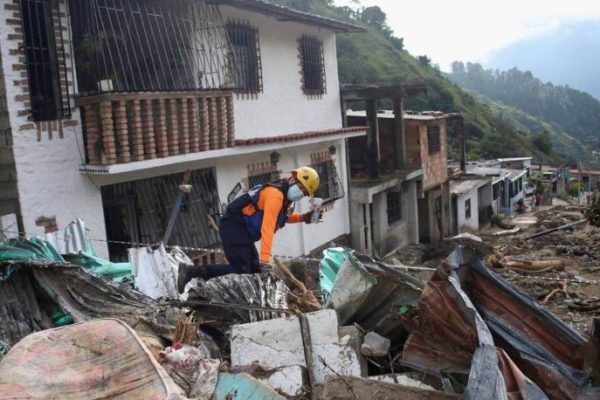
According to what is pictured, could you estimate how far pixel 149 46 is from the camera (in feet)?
29.7

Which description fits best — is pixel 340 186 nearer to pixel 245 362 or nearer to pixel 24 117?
pixel 24 117

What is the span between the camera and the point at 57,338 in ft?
11.6

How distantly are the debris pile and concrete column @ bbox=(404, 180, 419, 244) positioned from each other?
41.4ft

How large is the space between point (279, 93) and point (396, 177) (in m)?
5.46

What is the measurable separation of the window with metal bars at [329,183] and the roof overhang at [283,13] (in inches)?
123

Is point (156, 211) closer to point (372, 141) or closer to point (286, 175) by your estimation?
point (286, 175)

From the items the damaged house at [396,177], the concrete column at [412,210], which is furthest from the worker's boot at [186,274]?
the concrete column at [412,210]

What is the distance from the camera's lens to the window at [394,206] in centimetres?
1766

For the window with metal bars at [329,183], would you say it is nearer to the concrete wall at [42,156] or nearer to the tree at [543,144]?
the concrete wall at [42,156]

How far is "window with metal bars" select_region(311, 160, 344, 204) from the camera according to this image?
47.1ft

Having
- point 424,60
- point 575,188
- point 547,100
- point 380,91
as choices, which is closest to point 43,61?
point 380,91

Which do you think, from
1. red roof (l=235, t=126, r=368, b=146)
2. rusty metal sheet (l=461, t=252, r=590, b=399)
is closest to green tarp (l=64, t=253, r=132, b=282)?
rusty metal sheet (l=461, t=252, r=590, b=399)

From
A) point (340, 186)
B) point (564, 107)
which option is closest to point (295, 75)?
point (340, 186)

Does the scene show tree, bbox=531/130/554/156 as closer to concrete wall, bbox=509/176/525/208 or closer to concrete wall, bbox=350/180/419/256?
concrete wall, bbox=509/176/525/208
